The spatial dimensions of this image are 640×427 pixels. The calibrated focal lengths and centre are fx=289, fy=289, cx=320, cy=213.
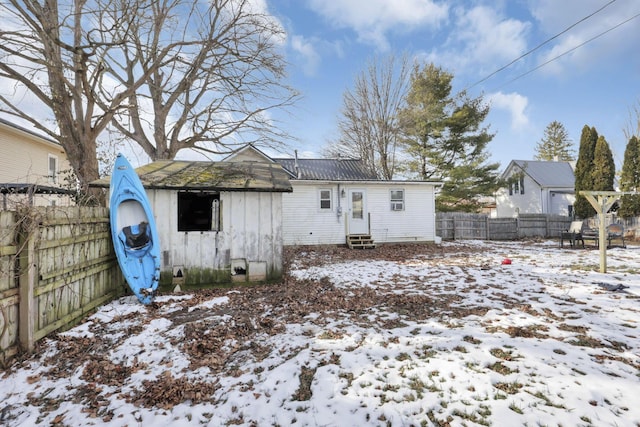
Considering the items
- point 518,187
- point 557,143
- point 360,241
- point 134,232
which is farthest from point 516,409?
point 557,143

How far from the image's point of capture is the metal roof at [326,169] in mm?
15820

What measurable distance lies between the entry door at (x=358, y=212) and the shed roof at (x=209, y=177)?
693 centimetres

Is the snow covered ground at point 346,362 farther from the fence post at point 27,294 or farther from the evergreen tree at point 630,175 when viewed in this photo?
the evergreen tree at point 630,175

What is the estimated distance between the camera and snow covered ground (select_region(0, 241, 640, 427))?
2408 mm

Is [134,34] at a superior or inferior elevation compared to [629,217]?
superior

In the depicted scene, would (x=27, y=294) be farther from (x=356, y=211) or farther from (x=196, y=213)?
(x=356, y=211)

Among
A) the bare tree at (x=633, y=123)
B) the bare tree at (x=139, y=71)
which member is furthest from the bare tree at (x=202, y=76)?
the bare tree at (x=633, y=123)

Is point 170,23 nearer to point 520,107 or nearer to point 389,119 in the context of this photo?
point 389,119

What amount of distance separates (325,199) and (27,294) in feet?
38.5

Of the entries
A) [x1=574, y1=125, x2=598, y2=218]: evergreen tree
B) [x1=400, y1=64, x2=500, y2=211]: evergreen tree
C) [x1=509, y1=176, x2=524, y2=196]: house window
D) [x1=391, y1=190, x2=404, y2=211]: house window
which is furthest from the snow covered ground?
[x1=509, y1=176, x2=524, y2=196]: house window

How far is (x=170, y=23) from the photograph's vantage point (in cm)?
1149

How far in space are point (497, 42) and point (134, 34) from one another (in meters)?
14.8

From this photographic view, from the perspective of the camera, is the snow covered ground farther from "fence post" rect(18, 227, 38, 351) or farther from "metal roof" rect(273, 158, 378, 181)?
"metal roof" rect(273, 158, 378, 181)

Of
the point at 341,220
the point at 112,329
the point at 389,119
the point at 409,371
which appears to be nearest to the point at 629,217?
the point at 389,119
